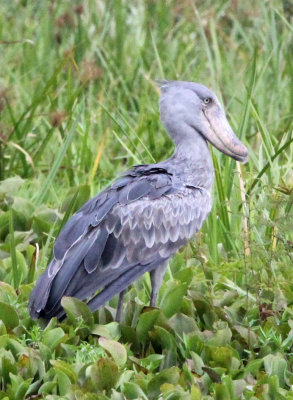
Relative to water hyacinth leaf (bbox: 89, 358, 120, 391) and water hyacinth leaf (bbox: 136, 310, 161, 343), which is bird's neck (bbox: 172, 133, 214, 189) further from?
water hyacinth leaf (bbox: 89, 358, 120, 391)

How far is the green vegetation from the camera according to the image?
3627 mm

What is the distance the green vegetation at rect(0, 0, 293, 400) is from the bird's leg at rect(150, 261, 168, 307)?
54 mm

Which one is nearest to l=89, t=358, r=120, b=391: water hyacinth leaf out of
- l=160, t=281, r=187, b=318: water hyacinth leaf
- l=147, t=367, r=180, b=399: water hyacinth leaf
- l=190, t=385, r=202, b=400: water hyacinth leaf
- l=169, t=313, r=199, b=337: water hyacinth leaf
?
l=147, t=367, r=180, b=399: water hyacinth leaf

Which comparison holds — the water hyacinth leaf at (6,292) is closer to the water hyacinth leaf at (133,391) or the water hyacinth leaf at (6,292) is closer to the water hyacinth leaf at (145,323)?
the water hyacinth leaf at (145,323)

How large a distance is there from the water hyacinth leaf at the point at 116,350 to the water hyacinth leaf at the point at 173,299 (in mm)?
425

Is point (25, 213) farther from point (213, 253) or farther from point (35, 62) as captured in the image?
point (35, 62)

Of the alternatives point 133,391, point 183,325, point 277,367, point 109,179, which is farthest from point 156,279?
point 109,179

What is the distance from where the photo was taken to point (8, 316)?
13.0ft

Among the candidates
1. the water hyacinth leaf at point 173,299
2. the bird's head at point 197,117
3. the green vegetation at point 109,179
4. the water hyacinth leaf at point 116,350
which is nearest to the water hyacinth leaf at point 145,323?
the green vegetation at point 109,179

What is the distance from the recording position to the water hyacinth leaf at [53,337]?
377cm

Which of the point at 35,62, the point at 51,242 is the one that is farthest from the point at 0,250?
the point at 35,62

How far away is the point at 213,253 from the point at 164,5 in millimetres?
3019

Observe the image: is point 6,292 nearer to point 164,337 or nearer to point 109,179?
point 164,337

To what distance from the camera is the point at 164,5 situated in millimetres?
7262
